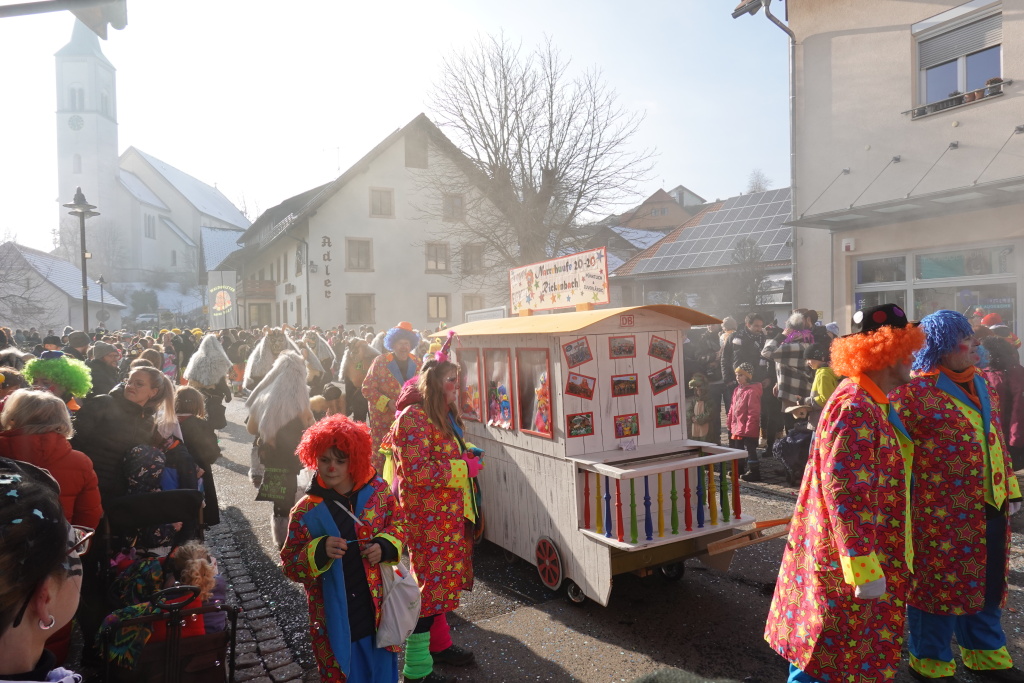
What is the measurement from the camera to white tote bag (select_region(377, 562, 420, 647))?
299cm

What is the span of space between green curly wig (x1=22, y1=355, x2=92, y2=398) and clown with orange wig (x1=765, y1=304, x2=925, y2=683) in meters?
4.99

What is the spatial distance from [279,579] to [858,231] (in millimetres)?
11708

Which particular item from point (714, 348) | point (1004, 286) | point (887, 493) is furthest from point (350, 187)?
point (887, 493)

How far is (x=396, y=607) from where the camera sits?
302 centimetres

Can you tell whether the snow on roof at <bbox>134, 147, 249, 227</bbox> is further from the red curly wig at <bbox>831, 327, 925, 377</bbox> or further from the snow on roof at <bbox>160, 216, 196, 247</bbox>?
the red curly wig at <bbox>831, 327, 925, 377</bbox>

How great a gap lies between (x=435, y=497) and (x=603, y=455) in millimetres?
1416

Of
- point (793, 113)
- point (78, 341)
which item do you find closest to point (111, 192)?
point (78, 341)

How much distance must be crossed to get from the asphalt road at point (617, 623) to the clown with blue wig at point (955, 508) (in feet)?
0.76

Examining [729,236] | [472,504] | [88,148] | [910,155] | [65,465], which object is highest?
[88,148]

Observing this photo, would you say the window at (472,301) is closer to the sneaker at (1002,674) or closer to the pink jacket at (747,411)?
the pink jacket at (747,411)

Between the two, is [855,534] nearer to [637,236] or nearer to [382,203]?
[382,203]

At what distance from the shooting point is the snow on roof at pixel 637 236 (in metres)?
38.0

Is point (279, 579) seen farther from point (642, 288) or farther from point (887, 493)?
point (642, 288)

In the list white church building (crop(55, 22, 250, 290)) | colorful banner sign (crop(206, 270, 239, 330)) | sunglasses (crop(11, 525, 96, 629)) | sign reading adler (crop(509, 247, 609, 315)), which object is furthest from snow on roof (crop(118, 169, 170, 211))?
sunglasses (crop(11, 525, 96, 629))
